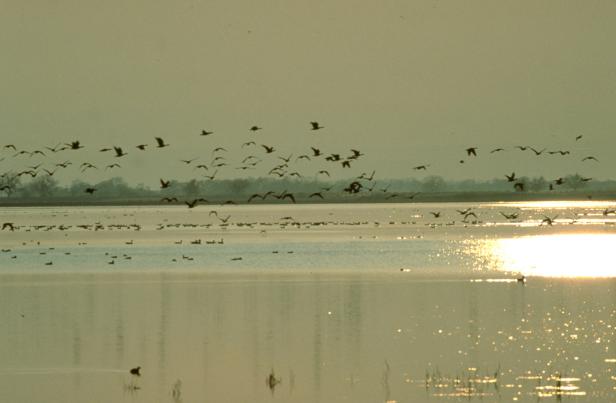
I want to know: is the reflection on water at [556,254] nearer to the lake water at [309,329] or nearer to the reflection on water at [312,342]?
the lake water at [309,329]

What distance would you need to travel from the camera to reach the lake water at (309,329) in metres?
21.7

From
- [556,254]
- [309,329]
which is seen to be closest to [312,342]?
[309,329]

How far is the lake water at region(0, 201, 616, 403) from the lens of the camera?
21.7m

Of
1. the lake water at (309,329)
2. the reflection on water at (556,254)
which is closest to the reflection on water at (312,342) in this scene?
the lake water at (309,329)

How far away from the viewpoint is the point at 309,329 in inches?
1145

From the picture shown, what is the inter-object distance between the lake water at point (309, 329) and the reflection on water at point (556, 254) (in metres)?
0.21

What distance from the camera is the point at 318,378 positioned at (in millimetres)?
22453

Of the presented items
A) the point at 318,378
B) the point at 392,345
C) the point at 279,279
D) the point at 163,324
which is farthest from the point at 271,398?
the point at 279,279

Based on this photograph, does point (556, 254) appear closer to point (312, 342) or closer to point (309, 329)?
point (309, 329)

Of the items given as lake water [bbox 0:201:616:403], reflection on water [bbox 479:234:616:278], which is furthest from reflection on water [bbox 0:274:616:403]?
reflection on water [bbox 479:234:616:278]

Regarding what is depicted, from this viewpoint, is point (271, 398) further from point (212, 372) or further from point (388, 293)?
point (388, 293)

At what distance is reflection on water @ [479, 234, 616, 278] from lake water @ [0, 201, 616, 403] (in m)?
0.21

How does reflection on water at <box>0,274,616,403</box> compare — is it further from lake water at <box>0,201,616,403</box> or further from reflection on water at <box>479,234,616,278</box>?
reflection on water at <box>479,234,616,278</box>

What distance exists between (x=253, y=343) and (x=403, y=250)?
3864cm
